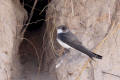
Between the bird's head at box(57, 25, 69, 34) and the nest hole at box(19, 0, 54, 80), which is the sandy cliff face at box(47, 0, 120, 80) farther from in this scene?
the nest hole at box(19, 0, 54, 80)

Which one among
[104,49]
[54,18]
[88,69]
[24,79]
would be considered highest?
[54,18]

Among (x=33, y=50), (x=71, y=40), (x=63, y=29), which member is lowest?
(x=33, y=50)

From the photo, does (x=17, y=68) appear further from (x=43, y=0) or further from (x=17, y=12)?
(x=43, y=0)

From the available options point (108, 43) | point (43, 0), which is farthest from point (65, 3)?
point (43, 0)

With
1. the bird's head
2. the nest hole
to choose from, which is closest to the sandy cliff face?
the bird's head

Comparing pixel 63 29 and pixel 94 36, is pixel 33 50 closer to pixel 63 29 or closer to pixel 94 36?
pixel 63 29

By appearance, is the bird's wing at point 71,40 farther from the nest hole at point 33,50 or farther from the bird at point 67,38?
the nest hole at point 33,50

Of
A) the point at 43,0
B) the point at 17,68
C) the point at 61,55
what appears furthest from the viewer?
the point at 43,0

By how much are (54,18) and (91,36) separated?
446 mm

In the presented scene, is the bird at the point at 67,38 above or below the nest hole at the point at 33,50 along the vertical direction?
above

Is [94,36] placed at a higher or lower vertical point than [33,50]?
higher

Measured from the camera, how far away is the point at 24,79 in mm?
3225

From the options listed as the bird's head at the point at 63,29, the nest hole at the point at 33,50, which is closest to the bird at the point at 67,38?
the bird's head at the point at 63,29

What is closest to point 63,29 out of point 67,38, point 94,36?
point 67,38
